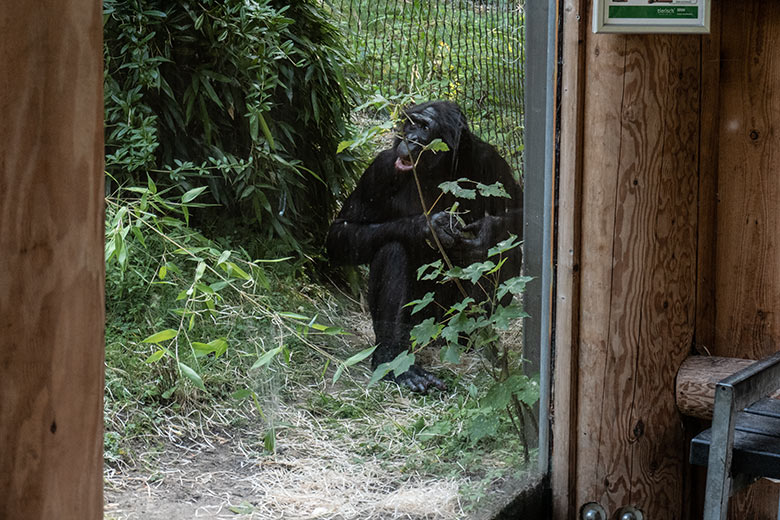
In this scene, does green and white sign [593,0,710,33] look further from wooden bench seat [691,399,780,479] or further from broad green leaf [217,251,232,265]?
broad green leaf [217,251,232,265]

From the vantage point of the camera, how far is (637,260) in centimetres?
222

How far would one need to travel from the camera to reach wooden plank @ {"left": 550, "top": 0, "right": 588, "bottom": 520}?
2246mm

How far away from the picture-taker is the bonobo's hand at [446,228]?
224 cm

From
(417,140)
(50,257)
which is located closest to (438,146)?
(417,140)

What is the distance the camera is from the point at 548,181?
2350mm

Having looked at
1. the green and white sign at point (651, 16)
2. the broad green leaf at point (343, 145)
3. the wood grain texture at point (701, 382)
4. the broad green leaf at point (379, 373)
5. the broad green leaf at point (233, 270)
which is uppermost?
the green and white sign at point (651, 16)

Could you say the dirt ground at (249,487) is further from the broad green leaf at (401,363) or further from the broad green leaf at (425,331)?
the broad green leaf at (425,331)

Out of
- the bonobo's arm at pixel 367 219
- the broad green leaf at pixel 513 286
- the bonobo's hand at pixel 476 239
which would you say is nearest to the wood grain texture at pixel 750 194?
the broad green leaf at pixel 513 286

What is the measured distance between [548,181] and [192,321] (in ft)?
3.71

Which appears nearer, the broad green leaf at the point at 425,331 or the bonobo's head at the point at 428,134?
the bonobo's head at the point at 428,134

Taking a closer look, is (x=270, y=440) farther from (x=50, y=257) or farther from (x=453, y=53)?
(x=453, y=53)

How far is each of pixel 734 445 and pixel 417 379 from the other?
0.75 m

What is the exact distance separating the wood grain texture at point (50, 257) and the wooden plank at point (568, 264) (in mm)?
1572

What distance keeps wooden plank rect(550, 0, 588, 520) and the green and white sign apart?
95 millimetres
